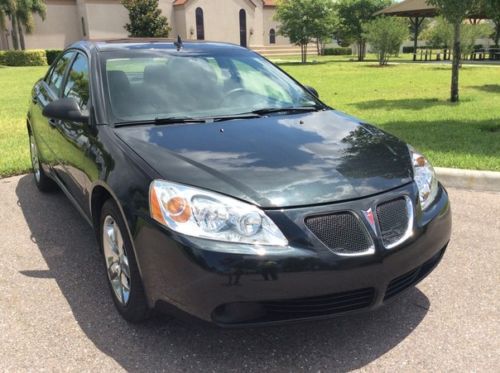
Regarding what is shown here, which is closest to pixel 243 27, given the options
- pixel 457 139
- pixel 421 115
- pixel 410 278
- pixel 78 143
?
pixel 421 115

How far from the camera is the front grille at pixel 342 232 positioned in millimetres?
2471

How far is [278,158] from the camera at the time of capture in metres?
2.91

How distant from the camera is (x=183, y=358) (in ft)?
8.95

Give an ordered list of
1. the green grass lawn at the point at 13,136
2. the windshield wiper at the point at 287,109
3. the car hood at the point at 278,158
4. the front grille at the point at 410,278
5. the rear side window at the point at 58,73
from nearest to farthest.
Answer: the car hood at the point at 278,158
the front grille at the point at 410,278
the windshield wiper at the point at 287,109
the rear side window at the point at 58,73
the green grass lawn at the point at 13,136

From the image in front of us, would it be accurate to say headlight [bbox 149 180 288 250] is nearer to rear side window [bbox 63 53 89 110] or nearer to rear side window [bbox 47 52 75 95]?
rear side window [bbox 63 53 89 110]

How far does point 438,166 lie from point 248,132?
3.50 m

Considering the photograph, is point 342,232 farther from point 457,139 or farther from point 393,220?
point 457,139

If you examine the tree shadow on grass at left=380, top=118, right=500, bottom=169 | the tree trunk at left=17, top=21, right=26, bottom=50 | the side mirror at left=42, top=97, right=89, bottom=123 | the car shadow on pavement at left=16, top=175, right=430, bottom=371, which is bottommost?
the car shadow on pavement at left=16, top=175, right=430, bottom=371

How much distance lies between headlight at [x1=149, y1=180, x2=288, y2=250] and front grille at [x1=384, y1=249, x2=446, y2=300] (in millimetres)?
725

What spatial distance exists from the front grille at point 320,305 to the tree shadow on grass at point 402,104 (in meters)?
9.03

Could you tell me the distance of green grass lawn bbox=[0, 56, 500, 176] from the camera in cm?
671

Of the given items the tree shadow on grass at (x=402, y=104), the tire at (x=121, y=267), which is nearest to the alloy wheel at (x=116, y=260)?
the tire at (x=121, y=267)

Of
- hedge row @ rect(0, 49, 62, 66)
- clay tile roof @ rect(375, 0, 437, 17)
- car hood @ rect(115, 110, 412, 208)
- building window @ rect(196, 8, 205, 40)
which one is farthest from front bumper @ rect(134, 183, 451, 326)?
building window @ rect(196, 8, 205, 40)

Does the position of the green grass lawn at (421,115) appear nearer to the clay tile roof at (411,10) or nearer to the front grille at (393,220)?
the front grille at (393,220)
